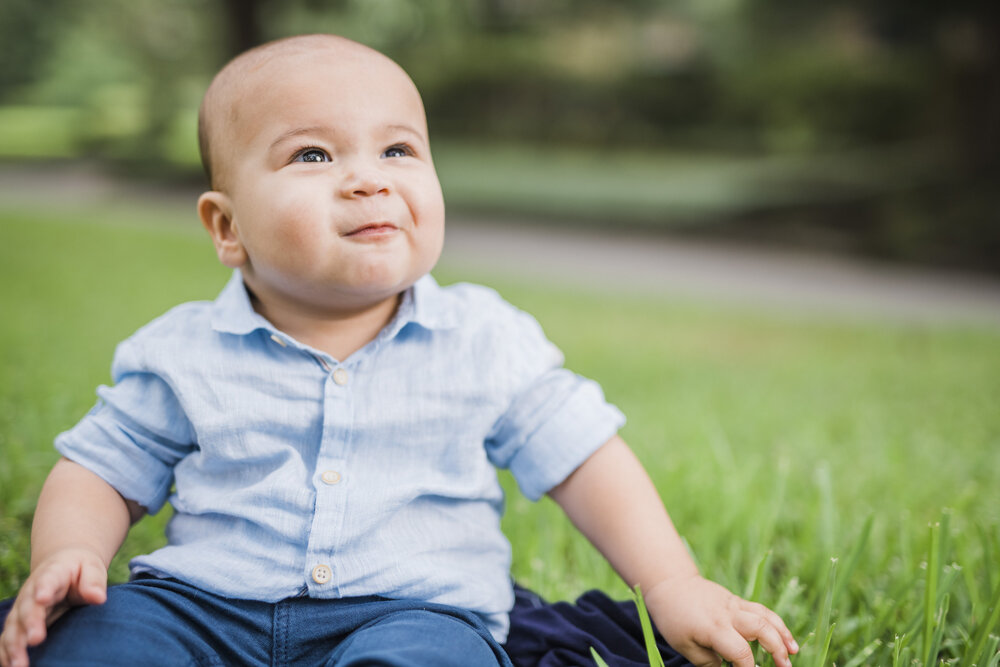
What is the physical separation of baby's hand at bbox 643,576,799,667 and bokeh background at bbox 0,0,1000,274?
26.7 feet

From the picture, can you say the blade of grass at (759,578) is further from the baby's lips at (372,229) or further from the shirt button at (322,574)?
the baby's lips at (372,229)

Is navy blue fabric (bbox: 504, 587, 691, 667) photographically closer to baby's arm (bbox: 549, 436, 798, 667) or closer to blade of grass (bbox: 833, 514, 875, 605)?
baby's arm (bbox: 549, 436, 798, 667)

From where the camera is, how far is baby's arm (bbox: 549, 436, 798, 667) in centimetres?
125

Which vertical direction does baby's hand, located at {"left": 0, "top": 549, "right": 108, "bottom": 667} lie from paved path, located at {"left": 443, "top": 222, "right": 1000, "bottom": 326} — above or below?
above

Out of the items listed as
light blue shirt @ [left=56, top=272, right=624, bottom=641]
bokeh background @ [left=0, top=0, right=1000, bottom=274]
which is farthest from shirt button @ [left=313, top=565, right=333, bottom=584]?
bokeh background @ [left=0, top=0, right=1000, bottom=274]

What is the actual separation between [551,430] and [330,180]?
0.50 m

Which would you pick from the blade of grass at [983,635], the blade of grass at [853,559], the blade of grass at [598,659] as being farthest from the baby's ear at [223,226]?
the blade of grass at [983,635]

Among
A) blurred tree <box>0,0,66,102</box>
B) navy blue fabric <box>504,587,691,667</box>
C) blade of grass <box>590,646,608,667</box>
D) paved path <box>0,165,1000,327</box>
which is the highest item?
blurred tree <box>0,0,66,102</box>

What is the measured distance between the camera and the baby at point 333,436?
128 cm

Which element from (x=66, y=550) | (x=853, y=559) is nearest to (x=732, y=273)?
(x=853, y=559)

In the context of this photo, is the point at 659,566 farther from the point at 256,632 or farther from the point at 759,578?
the point at 256,632

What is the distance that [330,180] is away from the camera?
1322 millimetres

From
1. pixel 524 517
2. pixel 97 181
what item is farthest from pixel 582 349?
pixel 97 181

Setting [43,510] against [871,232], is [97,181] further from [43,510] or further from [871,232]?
[43,510]
